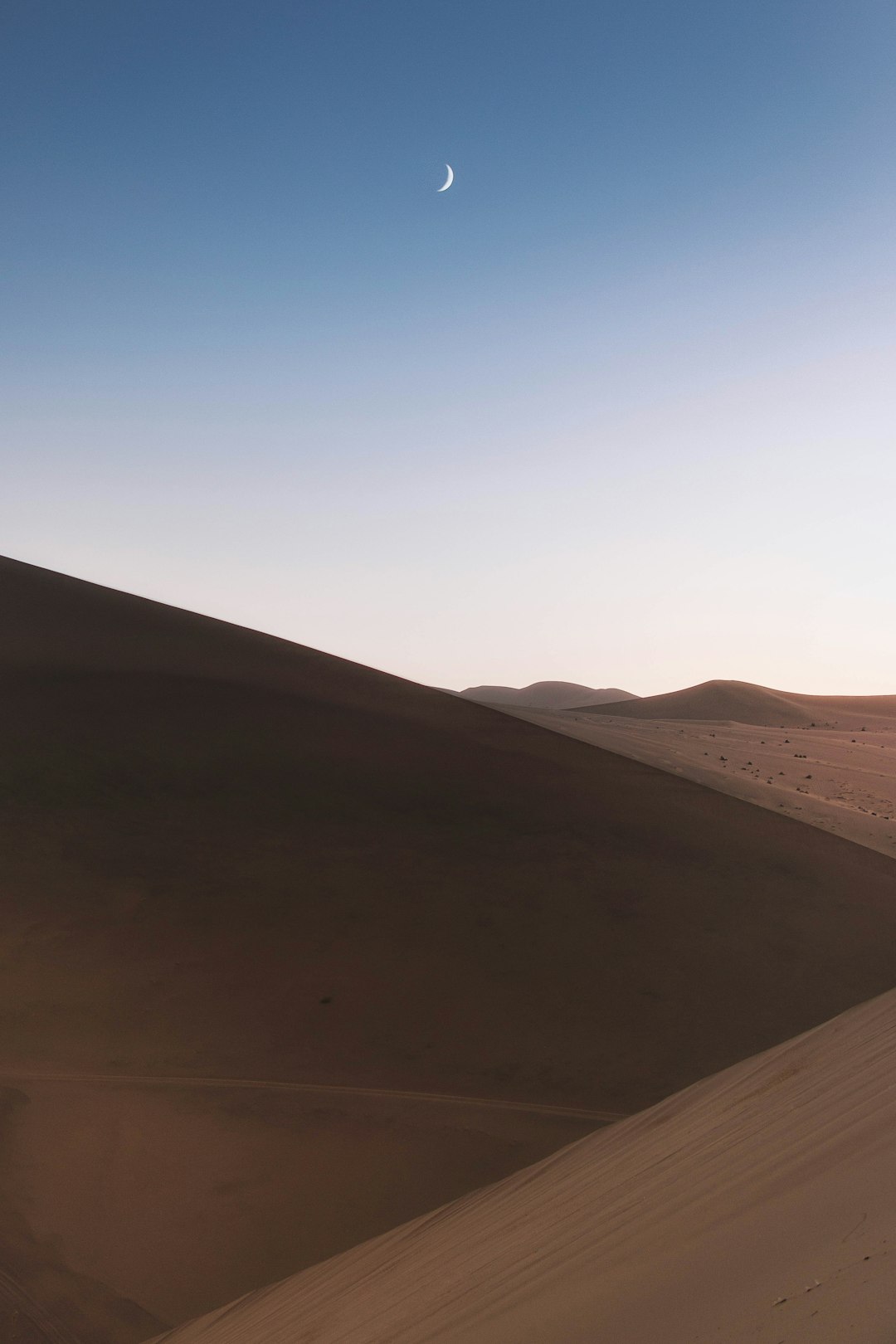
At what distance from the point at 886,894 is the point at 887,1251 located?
31.3 ft

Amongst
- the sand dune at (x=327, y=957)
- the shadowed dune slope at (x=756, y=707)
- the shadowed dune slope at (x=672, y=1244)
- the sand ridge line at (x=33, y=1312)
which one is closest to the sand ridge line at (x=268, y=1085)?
the sand dune at (x=327, y=957)

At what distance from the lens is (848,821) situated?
15.1 m

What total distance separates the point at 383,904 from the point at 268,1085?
2.92 meters

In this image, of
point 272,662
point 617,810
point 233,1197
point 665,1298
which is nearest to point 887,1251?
point 665,1298

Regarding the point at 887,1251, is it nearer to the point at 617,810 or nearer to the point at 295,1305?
the point at 295,1305

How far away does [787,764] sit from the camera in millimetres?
22062

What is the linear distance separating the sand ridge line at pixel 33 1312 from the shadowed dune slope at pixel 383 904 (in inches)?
79.4

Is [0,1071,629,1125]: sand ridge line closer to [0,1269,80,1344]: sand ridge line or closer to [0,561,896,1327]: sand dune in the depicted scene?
[0,561,896,1327]: sand dune

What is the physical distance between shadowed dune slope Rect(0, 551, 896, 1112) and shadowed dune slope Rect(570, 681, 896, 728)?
36846 mm

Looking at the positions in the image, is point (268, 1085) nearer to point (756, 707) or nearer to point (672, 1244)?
point (672, 1244)

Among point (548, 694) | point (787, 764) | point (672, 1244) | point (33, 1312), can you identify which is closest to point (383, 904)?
point (33, 1312)

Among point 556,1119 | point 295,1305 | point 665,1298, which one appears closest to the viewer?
point 665,1298

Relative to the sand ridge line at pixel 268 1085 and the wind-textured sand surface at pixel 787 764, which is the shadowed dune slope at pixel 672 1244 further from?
the wind-textured sand surface at pixel 787 764

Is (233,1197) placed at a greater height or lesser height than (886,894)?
lesser
